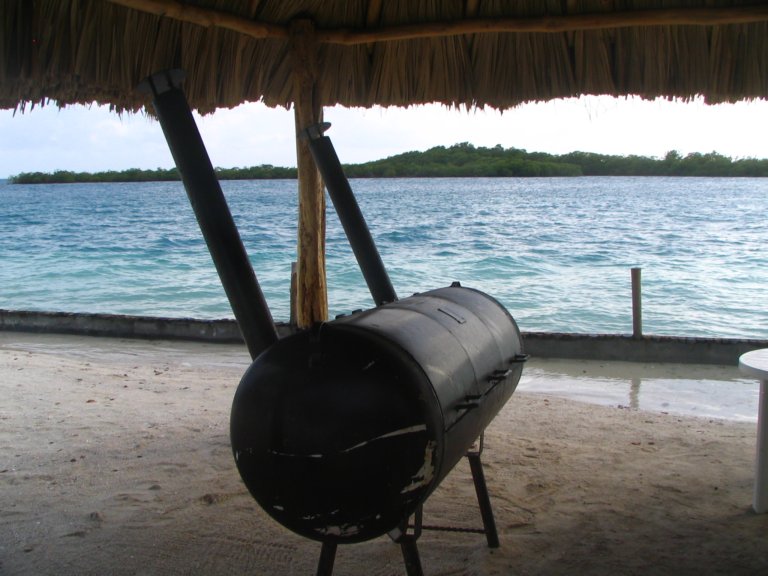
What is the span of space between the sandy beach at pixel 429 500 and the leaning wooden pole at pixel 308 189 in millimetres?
1016

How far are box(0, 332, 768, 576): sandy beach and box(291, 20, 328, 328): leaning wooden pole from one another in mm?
1016

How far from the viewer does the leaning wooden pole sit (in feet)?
14.1

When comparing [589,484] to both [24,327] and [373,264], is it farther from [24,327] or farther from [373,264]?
[24,327]

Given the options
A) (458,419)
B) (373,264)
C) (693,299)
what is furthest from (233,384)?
(693,299)

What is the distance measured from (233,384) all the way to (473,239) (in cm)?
2098

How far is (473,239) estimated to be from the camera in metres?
26.5

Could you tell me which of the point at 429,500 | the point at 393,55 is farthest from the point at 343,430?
the point at 393,55

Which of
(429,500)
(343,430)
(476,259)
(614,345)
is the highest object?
(343,430)

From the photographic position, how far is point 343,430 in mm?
1874

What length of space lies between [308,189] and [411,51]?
3.89ft

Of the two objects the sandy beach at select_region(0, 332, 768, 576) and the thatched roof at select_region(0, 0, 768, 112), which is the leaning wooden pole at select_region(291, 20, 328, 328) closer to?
the thatched roof at select_region(0, 0, 768, 112)

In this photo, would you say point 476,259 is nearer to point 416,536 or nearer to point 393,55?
point 393,55

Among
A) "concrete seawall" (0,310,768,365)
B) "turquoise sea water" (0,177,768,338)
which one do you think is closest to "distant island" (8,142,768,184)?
"turquoise sea water" (0,177,768,338)

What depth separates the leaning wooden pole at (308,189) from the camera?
429cm
